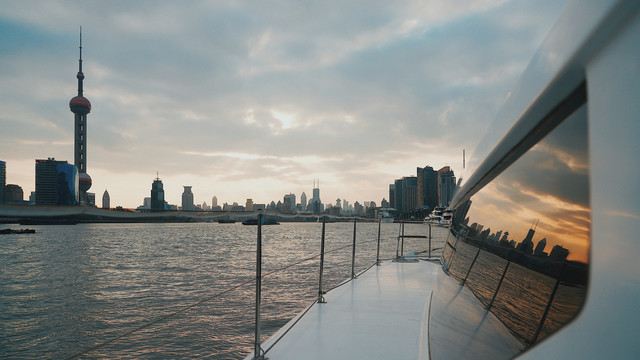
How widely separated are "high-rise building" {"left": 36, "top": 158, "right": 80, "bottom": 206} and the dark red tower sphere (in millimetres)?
37591

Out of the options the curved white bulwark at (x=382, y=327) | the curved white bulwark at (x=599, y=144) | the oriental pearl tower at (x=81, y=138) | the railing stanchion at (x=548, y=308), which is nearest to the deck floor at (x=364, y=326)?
the curved white bulwark at (x=382, y=327)

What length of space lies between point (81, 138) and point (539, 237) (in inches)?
6047

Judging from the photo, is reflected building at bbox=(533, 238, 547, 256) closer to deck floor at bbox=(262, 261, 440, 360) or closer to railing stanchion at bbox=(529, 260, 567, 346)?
railing stanchion at bbox=(529, 260, 567, 346)

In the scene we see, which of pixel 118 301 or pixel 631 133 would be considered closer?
pixel 631 133

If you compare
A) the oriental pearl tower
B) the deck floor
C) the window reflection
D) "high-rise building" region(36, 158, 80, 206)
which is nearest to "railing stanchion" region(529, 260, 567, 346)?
the window reflection

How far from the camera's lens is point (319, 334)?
3117 millimetres

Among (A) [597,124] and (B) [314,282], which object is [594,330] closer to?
(A) [597,124]

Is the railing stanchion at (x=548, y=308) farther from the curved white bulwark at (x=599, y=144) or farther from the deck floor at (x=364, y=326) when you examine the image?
the deck floor at (x=364, y=326)

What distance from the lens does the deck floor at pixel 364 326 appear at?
2.72 m

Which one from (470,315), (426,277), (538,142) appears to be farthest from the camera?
(426,277)

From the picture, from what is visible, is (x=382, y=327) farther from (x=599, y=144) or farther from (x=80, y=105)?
(x=80, y=105)

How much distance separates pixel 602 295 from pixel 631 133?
0.72 feet

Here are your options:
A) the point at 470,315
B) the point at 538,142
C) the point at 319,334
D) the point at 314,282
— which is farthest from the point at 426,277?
the point at 314,282

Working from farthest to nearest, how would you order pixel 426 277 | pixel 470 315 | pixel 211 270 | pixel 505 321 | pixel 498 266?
pixel 211 270
pixel 426 277
pixel 470 315
pixel 498 266
pixel 505 321
